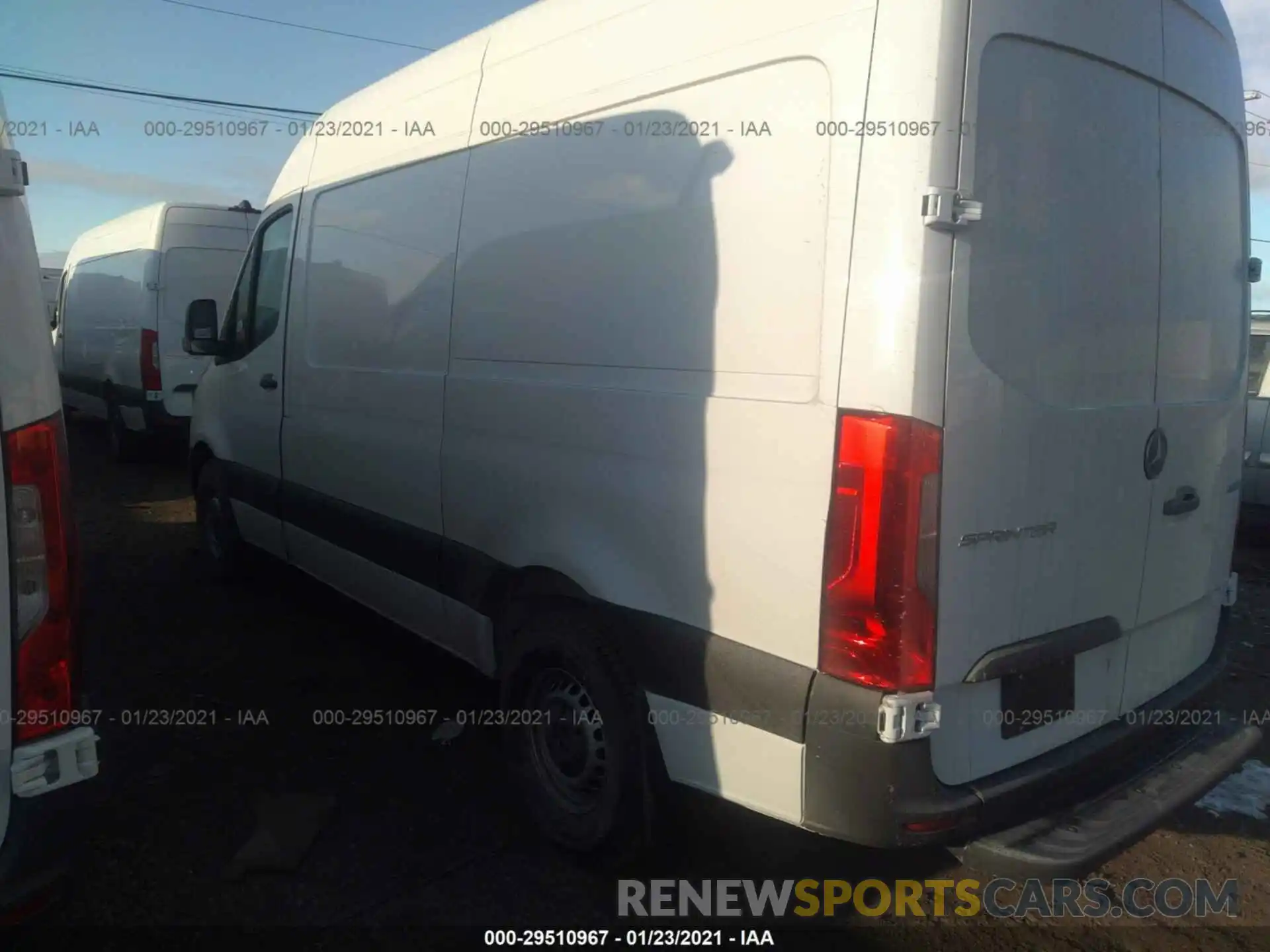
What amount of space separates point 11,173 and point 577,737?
2152mm

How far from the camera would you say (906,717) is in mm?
2242

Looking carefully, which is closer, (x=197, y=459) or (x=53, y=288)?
(x=197, y=459)

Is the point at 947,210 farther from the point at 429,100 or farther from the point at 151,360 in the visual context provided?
the point at 151,360

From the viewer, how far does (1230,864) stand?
10.7ft

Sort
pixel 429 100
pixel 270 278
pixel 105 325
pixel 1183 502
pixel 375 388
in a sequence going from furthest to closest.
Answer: pixel 105 325
pixel 270 278
pixel 375 388
pixel 429 100
pixel 1183 502

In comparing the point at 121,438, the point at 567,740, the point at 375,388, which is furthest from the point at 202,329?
the point at 121,438

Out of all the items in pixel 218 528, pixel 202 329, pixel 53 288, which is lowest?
pixel 218 528

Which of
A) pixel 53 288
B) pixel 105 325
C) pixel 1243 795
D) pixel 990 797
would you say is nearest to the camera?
pixel 990 797

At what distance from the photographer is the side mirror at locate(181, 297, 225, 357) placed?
17.6 feet

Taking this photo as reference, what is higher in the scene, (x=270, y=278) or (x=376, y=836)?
(x=270, y=278)

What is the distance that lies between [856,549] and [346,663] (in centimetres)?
332

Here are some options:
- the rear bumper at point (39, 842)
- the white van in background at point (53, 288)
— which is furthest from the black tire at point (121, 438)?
the rear bumper at point (39, 842)

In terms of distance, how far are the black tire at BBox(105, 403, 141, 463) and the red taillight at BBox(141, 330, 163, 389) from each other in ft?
→ 3.56

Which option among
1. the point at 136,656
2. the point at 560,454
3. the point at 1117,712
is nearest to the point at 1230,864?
the point at 1117,712
